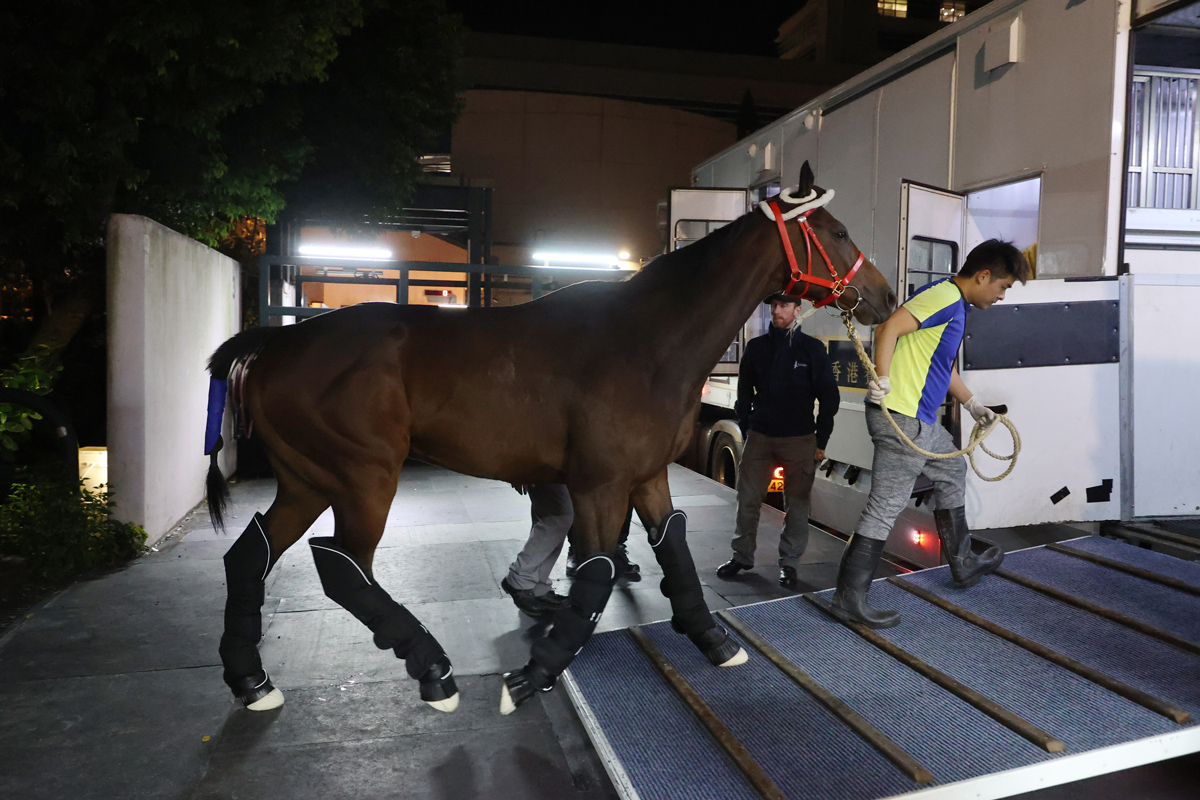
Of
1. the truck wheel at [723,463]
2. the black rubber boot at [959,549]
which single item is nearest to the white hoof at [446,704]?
the black rubber boot at [959,549]

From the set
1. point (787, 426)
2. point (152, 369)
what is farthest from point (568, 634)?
point (152, 369)

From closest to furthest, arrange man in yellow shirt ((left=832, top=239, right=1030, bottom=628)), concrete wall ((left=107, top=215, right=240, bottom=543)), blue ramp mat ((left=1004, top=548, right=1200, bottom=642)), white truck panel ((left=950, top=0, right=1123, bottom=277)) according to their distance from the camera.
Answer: blue ramp mat ((left=1004, top=548, right=1200, bottom=642)) < man in yellow shirt ((left=832, top=239, right=1030, bottom=628)) < white truck panel ((left=950, top=0, right=1123, bottom=277)) < concrete wall ((left=107, top=215, right=240, bottom=543))

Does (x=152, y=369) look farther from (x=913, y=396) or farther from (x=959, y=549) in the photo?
(x=959, y=549)

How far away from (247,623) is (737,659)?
2048 millimetres

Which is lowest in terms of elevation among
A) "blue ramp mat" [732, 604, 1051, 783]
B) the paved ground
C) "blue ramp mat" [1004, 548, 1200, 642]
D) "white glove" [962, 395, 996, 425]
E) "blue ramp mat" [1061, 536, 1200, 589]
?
the paved ground

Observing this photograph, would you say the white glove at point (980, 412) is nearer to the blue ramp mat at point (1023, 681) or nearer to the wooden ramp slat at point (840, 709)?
the blue ramp mat at point (1023, 681)

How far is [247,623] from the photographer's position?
335cm

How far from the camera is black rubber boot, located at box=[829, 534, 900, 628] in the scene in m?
3.80

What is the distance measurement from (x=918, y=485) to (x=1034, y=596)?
1.19 m

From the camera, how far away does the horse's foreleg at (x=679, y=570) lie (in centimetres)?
344

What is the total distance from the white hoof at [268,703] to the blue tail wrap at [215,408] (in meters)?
1.04

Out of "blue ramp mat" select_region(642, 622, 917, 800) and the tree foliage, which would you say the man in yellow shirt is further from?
the tree foliage

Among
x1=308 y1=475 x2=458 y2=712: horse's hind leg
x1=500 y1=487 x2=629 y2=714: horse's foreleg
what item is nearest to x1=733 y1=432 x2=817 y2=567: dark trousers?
x1=500 y1=487 x2=629 y2=714: horse's foreleg

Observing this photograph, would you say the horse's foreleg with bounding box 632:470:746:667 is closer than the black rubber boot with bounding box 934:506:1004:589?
Yes
